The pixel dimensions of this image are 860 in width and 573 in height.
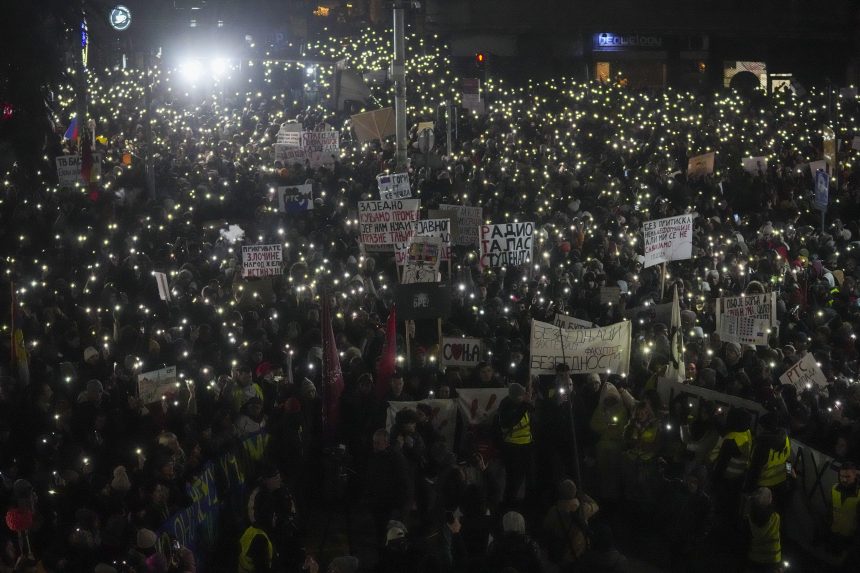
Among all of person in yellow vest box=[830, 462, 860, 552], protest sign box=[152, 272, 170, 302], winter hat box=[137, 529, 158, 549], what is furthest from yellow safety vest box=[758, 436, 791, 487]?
protest sign box=[152, 272, 170, 302]

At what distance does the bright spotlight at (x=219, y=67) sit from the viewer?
37.1 m

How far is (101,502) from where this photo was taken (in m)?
8.30

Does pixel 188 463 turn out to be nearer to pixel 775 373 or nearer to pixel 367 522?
pixel 367 522

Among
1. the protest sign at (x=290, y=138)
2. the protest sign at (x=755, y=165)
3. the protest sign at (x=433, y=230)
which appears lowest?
the protest sign at (x=433, y=230)

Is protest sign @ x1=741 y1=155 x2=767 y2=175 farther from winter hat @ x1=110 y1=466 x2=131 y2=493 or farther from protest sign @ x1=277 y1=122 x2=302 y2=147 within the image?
winter hat @ x1=110 y1=466 x2=131 y2=493

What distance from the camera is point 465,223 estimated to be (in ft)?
56.6

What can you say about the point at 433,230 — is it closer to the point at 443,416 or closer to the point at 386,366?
the point at 386,366

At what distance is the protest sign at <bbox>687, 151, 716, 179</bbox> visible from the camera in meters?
24.1

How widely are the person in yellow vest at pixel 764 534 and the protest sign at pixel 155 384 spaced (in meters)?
5.82

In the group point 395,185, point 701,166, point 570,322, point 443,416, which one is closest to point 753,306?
point 570,322

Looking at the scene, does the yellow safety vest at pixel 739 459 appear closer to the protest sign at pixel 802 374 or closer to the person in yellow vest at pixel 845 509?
the person in yellow vest at pixel 845 509

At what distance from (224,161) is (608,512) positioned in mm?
16013

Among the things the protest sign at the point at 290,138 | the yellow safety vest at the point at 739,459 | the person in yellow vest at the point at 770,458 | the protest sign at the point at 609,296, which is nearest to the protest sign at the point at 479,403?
the yellow safety vest at the point at 739,459

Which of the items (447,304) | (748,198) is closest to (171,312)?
(447,304)
